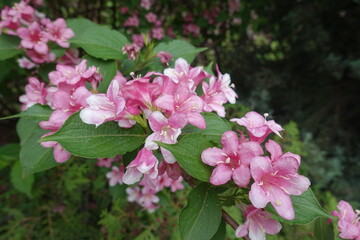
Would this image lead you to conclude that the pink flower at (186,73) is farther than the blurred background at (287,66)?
No

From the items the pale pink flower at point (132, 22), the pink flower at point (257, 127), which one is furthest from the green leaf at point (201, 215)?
the pale pink flower at point (132, 22)

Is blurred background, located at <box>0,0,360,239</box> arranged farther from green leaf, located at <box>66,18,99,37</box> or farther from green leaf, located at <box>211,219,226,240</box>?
green leaf, located at <box>211,219,226,240</box>

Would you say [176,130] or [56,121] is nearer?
[176,130]

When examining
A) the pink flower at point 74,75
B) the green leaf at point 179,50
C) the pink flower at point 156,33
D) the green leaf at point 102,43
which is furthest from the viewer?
the pink flower at point 156,33

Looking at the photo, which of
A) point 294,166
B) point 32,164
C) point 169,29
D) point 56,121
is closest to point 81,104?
point 56,121

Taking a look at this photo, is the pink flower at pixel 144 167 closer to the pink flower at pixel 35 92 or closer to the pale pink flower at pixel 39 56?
the pink flower at pixel 35 92

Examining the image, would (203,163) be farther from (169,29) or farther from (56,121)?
(169,29)
